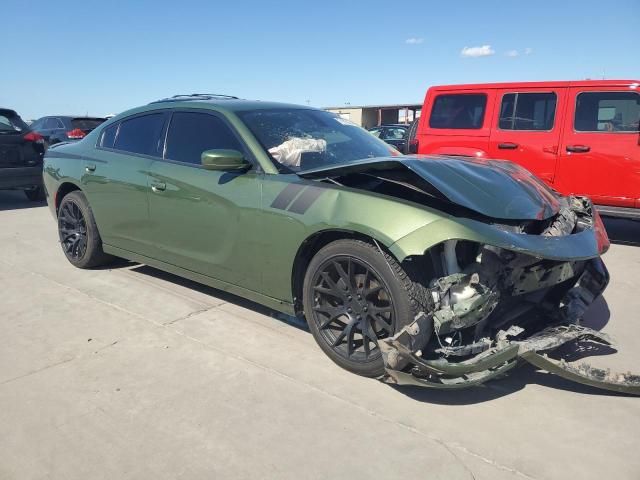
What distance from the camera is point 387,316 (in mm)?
2854

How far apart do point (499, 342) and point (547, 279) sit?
0.50 meters

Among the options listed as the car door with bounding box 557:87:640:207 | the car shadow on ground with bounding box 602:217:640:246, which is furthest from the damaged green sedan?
the car shadow on ground with bounding box 602:217:640:246

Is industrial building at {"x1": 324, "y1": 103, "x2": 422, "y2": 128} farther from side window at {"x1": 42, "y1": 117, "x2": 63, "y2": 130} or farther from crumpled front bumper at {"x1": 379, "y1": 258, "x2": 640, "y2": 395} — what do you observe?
crumpled front bumper at {"x1": 379, "y1": 258, "x2": 640, "y2": 395}

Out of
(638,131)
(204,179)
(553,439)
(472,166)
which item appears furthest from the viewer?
(638,131)

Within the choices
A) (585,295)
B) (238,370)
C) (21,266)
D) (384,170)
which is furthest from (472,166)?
(21,266)

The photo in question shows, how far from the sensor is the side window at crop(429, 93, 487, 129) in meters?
6.93

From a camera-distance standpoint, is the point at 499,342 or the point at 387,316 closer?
the point at 499,342

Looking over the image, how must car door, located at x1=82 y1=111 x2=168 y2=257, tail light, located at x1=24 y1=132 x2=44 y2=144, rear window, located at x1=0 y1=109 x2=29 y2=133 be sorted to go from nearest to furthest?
1. car door, located at x1=82 y1=111 x2=168 y2=257
2. rear window, located at x1=0 y1=109 x2=29 y2=133
3. tail light, located at x1=24 y1=132 x2=44 y2=144

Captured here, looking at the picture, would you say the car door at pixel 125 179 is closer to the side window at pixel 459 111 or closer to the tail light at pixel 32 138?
the side window at pixel 459 111

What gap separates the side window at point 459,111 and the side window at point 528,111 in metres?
0.30

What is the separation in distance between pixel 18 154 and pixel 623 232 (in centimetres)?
955

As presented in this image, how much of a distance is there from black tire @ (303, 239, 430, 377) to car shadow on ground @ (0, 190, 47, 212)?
7999mm

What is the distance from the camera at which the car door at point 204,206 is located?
3425 millimetres

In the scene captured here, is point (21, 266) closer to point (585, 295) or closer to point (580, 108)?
point (585, 295)
